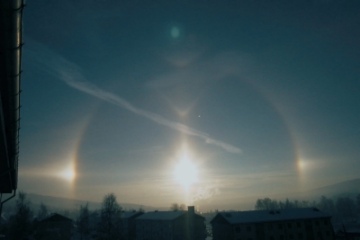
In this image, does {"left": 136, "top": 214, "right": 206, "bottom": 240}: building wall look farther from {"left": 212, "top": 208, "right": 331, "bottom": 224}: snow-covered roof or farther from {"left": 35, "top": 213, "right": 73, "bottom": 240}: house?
{"left": 35, "top": 213, "right": 73, "bottom": 240}: house

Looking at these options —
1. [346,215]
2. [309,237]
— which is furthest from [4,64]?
[346,215]

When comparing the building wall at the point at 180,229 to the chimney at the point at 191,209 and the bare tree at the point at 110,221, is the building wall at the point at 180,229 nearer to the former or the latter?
the chimney at the point at 191,209

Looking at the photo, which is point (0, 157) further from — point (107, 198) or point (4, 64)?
point (107, 198)

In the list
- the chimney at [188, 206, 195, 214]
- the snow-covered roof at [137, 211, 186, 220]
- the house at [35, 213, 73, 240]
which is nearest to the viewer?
the house at [35, 213, 73, 240]

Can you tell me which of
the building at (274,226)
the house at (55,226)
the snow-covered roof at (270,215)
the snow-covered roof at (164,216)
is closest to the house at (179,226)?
the snow-covered roof at (164,216)

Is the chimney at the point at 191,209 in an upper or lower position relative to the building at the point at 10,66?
lower

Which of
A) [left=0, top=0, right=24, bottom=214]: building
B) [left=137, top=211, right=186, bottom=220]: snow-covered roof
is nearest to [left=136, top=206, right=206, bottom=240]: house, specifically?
[left=137, top=211, right=186, bottom=220]: snow-covered roof

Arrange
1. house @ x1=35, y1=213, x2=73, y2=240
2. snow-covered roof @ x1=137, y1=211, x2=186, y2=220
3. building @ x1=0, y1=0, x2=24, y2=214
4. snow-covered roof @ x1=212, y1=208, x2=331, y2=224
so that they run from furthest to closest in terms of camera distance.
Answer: snow-covered roof @ x1=137, y1=211, x2=186, y2=220 → house @ x1=35, y1=213, x2=73, y2=240 → snow-covered roof @ x1=212, y1=208, x2=331, y2=224 → building @ x1=0, y1=0, x2=24, y2=214
